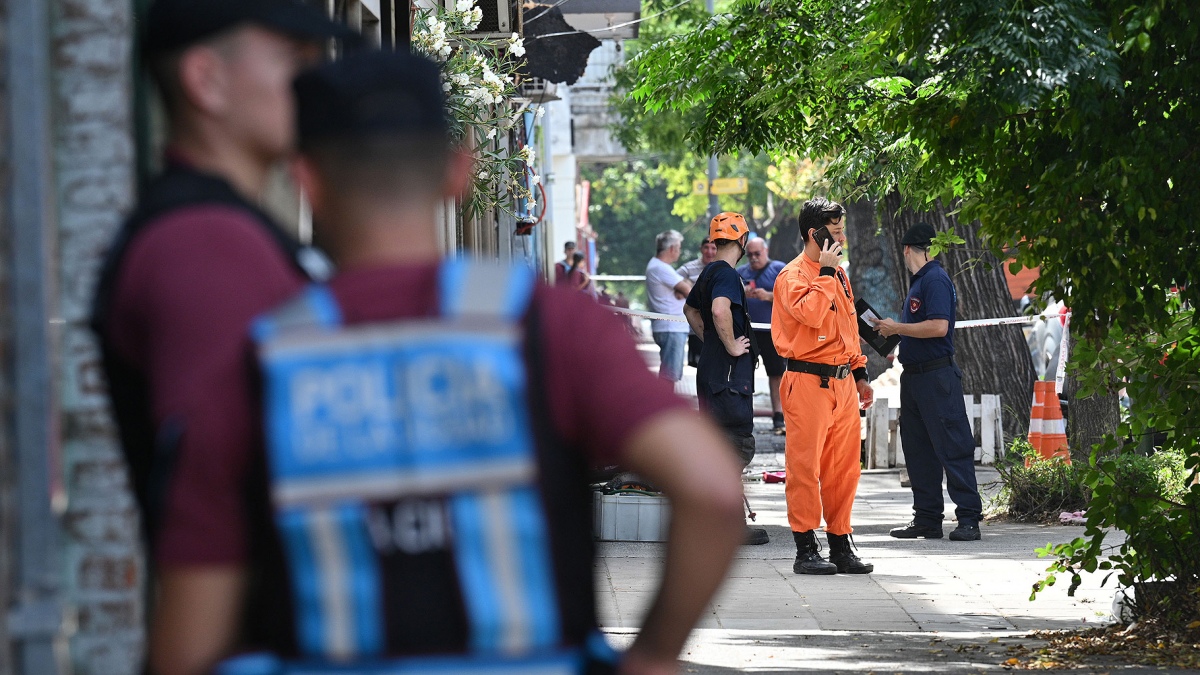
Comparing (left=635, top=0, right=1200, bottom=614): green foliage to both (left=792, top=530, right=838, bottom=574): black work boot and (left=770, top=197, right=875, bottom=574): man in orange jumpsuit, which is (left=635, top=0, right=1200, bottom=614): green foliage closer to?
(left=770, top=197, right=875, bottom=574): man in orange jumpsuit

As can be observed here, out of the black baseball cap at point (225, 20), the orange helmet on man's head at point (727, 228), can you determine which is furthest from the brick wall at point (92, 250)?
the orange helmet on man's head at point (727, 228)

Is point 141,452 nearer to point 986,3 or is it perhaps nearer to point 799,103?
point 986,3

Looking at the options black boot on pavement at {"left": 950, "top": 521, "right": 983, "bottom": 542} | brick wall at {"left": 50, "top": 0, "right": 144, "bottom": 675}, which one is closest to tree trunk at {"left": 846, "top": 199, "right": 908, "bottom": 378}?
black boot on pavement at {"left": 950, "top": 521, "right": 983, "bottom": 542}

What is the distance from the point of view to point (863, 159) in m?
11.5

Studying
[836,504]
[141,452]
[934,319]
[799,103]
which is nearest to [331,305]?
[141,452]

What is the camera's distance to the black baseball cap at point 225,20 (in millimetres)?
2316

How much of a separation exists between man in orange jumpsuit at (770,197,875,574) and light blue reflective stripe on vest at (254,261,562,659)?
7.16 meters

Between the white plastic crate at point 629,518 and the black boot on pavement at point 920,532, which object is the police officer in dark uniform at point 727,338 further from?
the black boot on pavement at point 920,532

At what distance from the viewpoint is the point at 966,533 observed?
417 inches

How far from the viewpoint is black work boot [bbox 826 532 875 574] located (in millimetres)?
9125

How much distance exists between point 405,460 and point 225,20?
79 centimetres

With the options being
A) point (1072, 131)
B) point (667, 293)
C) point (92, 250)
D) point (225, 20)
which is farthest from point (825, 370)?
point (667, 293)

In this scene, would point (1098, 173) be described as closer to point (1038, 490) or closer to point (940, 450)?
point (940, 450)

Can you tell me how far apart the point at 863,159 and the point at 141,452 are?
381 inches
